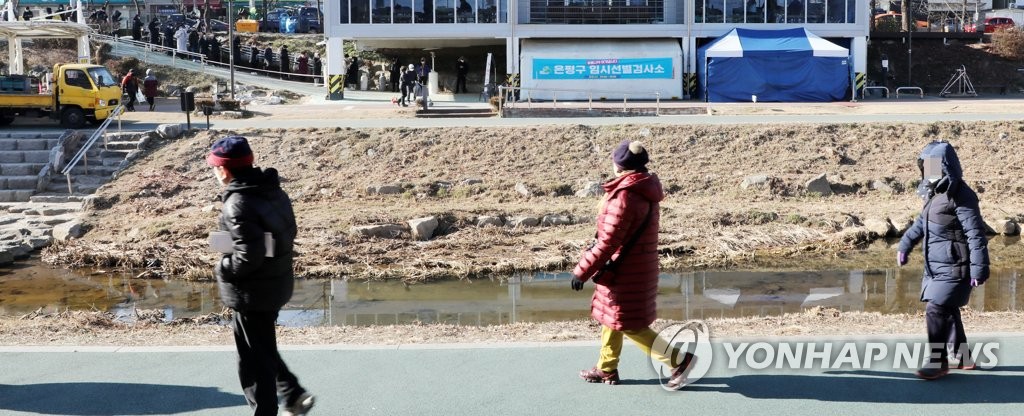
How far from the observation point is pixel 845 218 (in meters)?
18.0

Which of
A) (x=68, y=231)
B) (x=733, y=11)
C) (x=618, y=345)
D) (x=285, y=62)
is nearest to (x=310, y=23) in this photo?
(x=285, y=62)

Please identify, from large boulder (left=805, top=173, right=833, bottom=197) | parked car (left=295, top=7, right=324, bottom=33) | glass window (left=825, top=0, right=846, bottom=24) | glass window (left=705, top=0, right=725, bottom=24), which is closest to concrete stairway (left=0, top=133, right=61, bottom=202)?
large boulder (left=805, top=173, right=833, bottom=197)

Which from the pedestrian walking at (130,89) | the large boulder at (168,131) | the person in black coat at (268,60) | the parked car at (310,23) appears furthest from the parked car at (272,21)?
the large boulder at (168,131)

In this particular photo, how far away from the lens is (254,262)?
4.98 m

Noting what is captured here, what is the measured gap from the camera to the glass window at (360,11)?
3647 cm

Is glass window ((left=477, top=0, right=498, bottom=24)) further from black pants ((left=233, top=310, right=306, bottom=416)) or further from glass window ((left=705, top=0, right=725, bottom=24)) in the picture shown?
black pants ((left=233, top=310, right=306, bottom=416))

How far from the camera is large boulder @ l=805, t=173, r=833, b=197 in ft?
Result: 66.0

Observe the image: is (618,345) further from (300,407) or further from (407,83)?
(407,83)

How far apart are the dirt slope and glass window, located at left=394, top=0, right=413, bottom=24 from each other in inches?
538

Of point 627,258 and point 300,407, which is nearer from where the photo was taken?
point 300,407

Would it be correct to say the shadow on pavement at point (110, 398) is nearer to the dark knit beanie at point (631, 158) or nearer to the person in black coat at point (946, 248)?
the dark knit beanie at point (631, 158)

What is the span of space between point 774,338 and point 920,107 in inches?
1036

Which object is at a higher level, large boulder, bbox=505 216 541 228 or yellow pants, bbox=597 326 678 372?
yellow pants, bbox=597 326 678 372

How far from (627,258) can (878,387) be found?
5.79 ft
